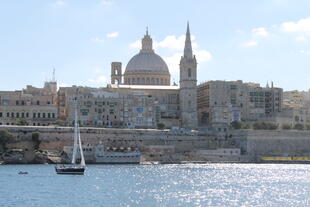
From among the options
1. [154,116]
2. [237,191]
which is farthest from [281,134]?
[237,191]

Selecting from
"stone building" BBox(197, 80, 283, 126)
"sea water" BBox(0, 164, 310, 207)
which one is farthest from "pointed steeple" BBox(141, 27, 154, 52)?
"sea water" BBox(0, 164, 310, 207)

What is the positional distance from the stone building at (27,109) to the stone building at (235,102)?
21.9 metres

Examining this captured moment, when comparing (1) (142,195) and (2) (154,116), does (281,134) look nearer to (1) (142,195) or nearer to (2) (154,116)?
(2) (154,116)

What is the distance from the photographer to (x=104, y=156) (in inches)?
3278

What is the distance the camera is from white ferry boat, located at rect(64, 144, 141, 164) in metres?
83.2

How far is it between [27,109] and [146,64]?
2432 cm

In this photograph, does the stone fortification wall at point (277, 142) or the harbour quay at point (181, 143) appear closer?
the harbour quay at point (181, 143)

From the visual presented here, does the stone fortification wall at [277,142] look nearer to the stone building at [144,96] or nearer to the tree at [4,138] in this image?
the stone building at [144,96]

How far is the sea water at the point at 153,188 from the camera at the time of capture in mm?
45250

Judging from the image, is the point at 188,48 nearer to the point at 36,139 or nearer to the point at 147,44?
the point at 147,44

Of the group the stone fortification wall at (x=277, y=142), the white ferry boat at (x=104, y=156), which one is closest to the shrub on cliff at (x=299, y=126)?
the stone fortification wall at (x=277, y=142)

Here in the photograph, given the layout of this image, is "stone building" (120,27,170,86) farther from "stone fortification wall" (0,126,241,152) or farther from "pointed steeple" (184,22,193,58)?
"stone fortification wall" (0,126,241,152)

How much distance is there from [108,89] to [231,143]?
19.9m

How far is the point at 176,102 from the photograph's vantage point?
111125mm
